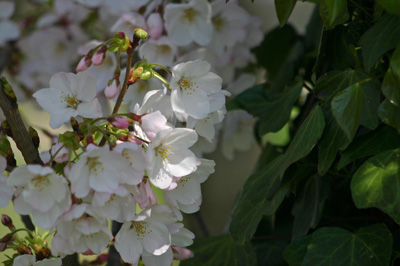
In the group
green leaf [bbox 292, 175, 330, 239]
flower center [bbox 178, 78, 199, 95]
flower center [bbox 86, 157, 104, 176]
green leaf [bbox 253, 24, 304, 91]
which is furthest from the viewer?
green leaf [bbox 253, 24, 304, 91]

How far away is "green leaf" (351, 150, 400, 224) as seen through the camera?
2.20 ft

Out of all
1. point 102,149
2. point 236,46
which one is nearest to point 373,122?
point 102,149

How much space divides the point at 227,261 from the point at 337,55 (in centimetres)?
38

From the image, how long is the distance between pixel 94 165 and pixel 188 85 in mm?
170

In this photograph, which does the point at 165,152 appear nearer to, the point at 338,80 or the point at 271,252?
the point at 338,80

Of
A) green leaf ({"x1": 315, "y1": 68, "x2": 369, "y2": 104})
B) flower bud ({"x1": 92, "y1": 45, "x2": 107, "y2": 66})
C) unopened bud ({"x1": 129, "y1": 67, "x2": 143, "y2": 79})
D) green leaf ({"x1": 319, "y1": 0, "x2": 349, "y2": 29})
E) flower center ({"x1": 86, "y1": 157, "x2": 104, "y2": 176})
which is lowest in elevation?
green leaf ({"x1": 315, "y1": 68, "x2": 369, "y2": 104})

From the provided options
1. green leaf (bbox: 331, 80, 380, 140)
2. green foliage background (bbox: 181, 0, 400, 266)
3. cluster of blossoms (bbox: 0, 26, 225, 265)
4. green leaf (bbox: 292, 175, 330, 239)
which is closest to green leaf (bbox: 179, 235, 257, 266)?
green foliage background (bbox: 181, 0, 400, 266)

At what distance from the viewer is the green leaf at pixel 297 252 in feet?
2.59

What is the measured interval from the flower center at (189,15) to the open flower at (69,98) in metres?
0.41

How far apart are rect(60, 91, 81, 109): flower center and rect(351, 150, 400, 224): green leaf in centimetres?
35

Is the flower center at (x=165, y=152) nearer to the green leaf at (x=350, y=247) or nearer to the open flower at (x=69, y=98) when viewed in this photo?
the open flower at (x=69, y=98)

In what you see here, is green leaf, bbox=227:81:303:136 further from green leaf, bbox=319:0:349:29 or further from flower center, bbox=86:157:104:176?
flower center, bbox=86:157:104:176

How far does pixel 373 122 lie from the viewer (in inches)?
27.6

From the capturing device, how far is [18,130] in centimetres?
68
